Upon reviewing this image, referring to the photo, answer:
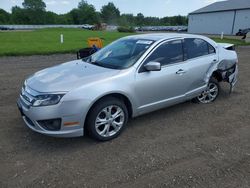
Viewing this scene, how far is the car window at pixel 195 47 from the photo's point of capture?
15.9 feet

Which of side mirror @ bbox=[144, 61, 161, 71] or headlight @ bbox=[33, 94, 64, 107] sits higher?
side mirror @ bbox=[144, 61, 161, 71]

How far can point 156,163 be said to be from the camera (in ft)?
10.7

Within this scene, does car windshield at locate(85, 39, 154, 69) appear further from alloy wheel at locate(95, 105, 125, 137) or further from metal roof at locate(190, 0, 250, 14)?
metal roof at locate(190, 0, 250, 14)

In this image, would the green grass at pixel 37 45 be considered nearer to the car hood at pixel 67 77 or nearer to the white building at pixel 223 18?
the car hood at pixel 67 77

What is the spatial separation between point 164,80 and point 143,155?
1459 mm

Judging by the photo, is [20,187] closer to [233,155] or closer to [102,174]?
[102,174]

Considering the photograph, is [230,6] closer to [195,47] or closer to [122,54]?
[195,47]

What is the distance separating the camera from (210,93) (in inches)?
219

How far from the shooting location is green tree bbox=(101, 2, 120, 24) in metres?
124

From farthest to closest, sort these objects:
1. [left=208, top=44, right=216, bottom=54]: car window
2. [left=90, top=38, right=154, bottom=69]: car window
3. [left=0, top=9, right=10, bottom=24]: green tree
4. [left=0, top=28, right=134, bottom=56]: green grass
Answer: [left=0, top=9, right=10, bottom=24]: green tree, [left=0, top=28, right=134, bottom=56]: green grass, [left=208, top=44, right=216, bottom=54]: car window, [left=90, top=38, right=154, bottom=69]: car window

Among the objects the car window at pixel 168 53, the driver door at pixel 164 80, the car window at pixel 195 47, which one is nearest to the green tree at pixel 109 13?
the car window at pixel 195 47

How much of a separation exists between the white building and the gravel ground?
43899mm

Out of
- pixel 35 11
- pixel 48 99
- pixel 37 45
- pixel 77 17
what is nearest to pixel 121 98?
pixel 48 99

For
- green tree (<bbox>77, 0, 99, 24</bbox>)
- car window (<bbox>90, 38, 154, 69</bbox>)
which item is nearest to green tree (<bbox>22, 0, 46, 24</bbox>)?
green tree (<bbox>77, 0, 99, 24</bbox>)
